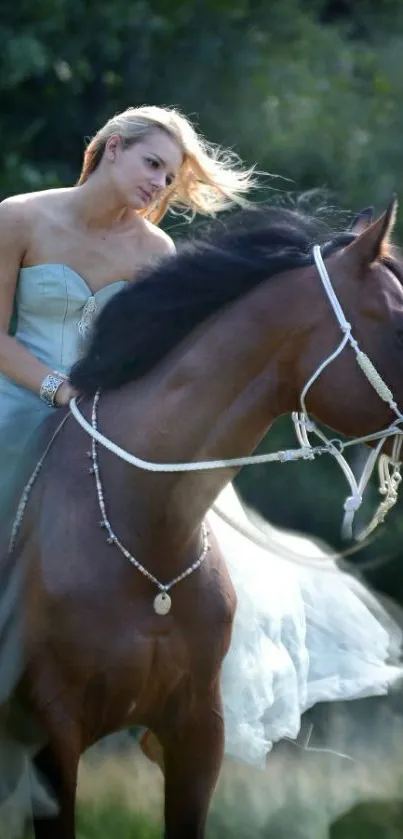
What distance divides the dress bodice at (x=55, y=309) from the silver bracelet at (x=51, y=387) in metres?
0.13

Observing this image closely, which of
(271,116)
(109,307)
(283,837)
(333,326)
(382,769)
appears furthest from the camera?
(271,116)

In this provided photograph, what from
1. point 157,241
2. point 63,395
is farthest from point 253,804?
point 157,241

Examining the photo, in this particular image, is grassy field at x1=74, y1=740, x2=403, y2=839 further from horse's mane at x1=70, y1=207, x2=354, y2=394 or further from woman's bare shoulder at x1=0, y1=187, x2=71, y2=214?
woman's bare shoulder at x1=0, y1=187, x2=71, y2=214

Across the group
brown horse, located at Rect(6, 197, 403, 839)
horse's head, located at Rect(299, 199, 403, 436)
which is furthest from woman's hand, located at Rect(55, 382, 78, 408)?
horse's head, located at Rect(299, 199, 403, 436)

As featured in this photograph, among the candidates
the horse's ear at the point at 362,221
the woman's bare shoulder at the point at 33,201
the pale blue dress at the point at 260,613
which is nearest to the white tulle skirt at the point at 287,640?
the pale blue dress at the point at 260,613

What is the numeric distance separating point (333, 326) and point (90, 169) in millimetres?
1265

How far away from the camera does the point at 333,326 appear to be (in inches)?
135

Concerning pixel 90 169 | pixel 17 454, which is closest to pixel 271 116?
pixel 90 169

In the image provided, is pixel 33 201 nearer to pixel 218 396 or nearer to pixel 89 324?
pixel 89 324

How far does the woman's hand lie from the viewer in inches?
156

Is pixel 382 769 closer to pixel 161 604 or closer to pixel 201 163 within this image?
pixel 161 604

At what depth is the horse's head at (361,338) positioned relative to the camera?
3.38 m

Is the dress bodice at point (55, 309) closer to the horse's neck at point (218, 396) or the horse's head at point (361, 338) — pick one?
the horse's neck at point (218, 396)

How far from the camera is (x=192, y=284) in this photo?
11.7ft
